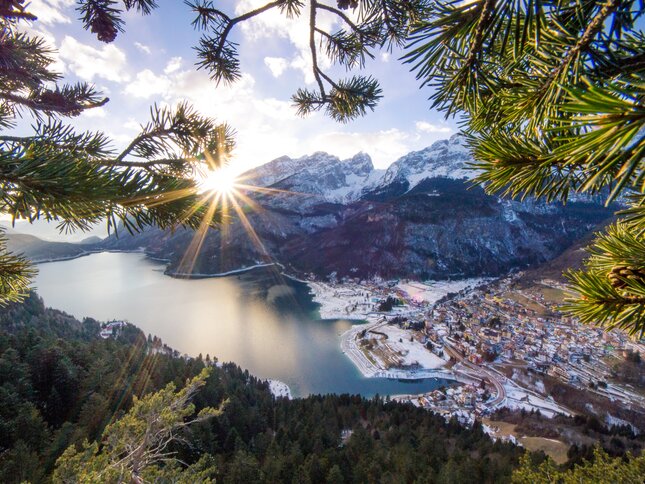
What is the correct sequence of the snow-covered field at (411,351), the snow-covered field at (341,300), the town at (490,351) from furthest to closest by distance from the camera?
the snow-covered field at (341,300) → the snow-covered field at (411,351) → the town at (490,351)

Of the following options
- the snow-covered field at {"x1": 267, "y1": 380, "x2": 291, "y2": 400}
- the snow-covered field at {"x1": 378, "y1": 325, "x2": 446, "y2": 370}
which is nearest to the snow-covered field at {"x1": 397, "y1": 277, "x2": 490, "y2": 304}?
the snow-covered field at {"x1": 378, "y1": 325, "x2": 446, "y2": 370}

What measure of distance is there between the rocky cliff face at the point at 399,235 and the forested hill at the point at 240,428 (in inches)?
2943

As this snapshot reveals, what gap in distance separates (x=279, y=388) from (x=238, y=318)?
86.5 feet

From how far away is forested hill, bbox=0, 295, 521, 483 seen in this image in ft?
45.2

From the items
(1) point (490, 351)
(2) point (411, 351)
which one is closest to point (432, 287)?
(1) point (490, 351)

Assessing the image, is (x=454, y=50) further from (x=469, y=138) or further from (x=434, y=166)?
(x=434, y=166)

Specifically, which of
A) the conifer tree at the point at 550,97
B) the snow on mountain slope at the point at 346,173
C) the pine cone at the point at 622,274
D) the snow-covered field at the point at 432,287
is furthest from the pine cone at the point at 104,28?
the snow on mountain slope at the point at 346,173

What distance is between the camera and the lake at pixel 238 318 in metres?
36.4

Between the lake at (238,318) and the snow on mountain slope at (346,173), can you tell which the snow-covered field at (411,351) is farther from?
the snow on mountain slope at (346,173)

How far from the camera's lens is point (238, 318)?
186 feet

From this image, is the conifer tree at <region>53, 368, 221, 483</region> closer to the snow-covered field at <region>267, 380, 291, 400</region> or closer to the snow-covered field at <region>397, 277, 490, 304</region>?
the snow-covered field at <region>267, 380, 291, 400</region>

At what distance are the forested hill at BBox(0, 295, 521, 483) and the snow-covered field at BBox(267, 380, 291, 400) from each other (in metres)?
2.58

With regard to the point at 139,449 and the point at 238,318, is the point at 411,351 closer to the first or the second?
the point at 238,318

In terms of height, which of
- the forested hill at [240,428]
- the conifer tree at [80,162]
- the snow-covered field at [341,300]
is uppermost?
the conifer tree at [80,162]
